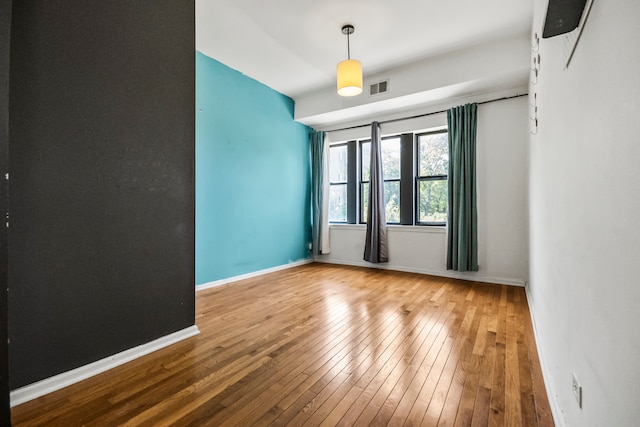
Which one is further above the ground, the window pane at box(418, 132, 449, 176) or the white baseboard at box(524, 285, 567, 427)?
the window pane at box(418, 132, 449, 176)

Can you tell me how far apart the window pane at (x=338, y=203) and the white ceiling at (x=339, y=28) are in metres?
2.20

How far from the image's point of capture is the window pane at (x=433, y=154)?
453cm

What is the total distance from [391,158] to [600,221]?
14.2 ft

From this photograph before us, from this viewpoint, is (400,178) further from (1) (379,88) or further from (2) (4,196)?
(2) (4,196)

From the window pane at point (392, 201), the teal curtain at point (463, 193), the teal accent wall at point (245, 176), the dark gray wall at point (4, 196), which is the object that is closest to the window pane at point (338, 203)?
the teal accent wall at point (245, 176)

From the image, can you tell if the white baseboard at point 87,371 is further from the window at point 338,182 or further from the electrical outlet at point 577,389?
the window at point 338,182

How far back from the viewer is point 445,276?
439 centimetres

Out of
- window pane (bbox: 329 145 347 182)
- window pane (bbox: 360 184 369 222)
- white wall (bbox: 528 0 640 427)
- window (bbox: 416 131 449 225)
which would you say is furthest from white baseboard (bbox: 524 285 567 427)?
window pane (bbox: 329 145 347 182)

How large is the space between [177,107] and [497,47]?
3662 millimetres

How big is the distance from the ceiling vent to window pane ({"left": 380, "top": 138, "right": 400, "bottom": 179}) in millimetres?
956

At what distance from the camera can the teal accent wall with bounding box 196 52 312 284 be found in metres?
3.76

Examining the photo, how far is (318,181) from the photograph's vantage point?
552 centimetres

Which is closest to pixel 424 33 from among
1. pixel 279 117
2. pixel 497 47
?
pixel 497 47

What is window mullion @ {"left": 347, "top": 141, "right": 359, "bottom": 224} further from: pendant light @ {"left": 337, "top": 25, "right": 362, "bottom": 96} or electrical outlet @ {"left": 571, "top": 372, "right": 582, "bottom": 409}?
electrical outlet @ {"left": 571, "top": 372, "right": 582, "bottom": 409}
